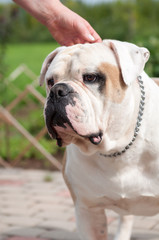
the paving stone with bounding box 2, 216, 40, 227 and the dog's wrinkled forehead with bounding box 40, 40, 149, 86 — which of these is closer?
the dog's wrinkled forehead with bounding box 40, 40, 149, 86

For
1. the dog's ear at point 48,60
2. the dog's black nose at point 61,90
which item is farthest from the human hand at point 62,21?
the dog's black nose at point 61,90

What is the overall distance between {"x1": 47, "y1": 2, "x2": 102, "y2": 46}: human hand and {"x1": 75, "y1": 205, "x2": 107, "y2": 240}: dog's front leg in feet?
3.22

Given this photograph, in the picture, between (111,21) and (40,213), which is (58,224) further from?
(111,21)

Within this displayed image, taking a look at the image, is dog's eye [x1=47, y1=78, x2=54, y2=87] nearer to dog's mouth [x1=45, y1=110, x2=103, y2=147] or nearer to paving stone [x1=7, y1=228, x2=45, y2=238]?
dog's mouth [x1=45, y1=110, x2=103, y2=147]

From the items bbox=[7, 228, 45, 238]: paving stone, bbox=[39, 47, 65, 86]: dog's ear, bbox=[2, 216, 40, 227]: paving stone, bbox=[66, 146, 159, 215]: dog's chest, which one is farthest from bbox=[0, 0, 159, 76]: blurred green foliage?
bbox=[66, 146, 159, 215]: dog's chest

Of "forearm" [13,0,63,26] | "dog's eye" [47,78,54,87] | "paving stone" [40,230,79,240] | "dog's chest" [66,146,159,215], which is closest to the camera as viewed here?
"dog's eye" [47,78,54,87]

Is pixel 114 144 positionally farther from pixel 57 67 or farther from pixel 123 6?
pixel 123 6

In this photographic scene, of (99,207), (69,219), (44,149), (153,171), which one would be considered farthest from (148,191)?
(44,149)

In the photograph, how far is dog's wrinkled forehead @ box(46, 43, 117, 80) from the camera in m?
2.31

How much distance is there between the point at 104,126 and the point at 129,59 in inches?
13.7

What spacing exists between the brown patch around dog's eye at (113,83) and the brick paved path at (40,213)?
4.48 feet

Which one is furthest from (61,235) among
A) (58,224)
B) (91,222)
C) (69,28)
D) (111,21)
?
(111,21)

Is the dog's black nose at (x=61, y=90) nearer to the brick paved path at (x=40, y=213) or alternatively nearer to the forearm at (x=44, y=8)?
the forearm at (x=44, y=8)

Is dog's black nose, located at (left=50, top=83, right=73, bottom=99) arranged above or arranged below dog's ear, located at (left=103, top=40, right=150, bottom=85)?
below
